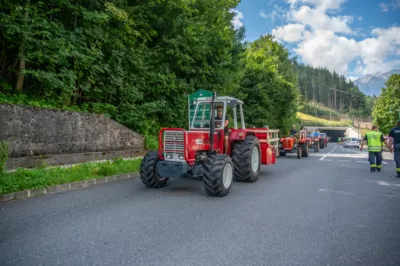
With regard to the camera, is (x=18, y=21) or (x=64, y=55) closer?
(x=18, y=21)

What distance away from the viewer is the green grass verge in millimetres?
6660

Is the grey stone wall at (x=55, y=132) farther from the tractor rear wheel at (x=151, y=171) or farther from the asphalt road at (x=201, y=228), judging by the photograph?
the tractor rear wheel at (x=151, y=171)

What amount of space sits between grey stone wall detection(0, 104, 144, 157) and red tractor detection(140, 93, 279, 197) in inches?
141

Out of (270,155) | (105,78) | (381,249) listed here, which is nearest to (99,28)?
(105,78)

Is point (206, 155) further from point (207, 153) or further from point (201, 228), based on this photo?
point (201, 228)

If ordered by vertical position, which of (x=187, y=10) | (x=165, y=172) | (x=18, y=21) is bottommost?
(x=165, y=172)

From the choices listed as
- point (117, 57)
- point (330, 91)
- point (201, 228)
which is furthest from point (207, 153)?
point (330, 91)

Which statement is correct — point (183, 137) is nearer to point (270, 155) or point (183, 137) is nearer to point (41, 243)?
point (41, 243)

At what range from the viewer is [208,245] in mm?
3840

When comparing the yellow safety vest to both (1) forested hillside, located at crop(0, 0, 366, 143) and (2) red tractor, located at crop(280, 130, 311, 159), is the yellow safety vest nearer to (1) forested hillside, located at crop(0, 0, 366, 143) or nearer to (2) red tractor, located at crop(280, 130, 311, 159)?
(2) red tractor, located at crop(280, 130, 311, 159)

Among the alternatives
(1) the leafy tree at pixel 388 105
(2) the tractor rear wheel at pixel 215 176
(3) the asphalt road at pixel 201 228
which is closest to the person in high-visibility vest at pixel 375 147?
(3) the asphalt road at pixel 201 228

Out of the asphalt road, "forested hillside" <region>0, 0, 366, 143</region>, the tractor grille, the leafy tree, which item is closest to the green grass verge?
the asphalt road

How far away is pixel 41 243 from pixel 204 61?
15.0 m

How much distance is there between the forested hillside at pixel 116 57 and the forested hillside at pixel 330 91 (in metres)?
133
